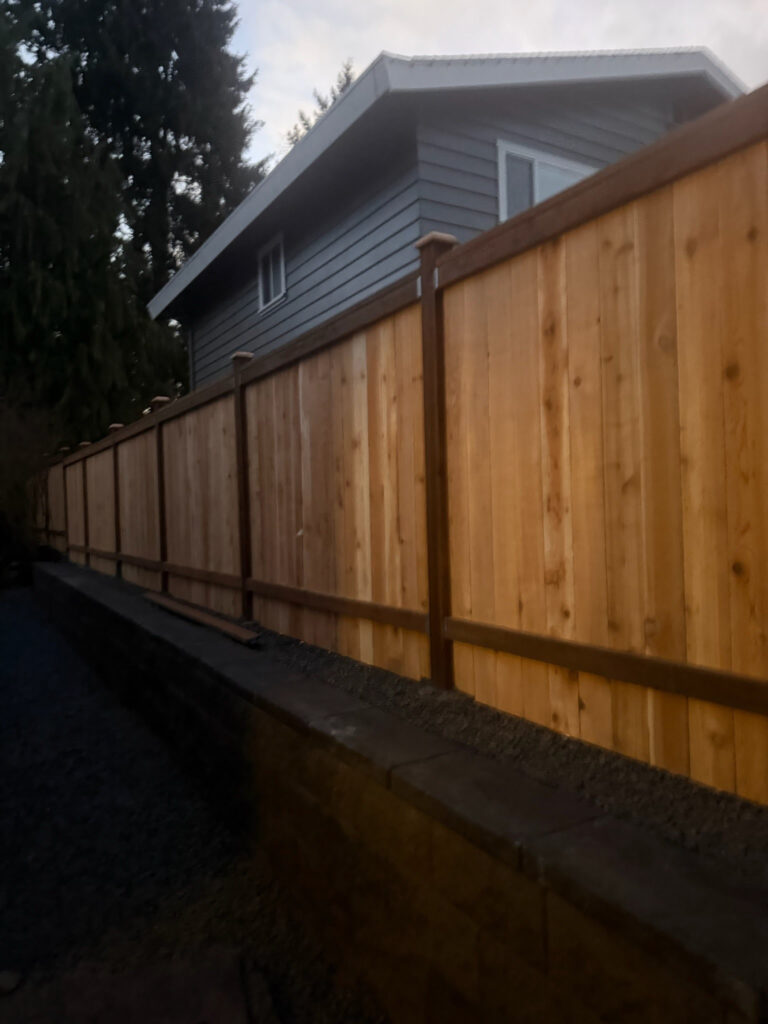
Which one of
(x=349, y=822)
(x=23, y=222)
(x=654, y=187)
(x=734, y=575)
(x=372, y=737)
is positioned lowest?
(x=349, y=822)

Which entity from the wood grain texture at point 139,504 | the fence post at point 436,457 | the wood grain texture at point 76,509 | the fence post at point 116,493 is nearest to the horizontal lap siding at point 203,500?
the wood grain texture at point 139,504

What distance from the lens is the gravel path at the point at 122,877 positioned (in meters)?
2.62

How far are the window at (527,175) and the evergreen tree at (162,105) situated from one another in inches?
690

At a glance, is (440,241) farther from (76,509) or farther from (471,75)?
(76,509)

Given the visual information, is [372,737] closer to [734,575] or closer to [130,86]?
[734,575]

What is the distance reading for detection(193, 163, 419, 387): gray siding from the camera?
737 centimetres

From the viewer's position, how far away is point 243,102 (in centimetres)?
2648

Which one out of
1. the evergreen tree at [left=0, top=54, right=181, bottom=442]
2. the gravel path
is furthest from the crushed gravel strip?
the evergreen tree at [left=0, top=54, right=181, bottom=442]

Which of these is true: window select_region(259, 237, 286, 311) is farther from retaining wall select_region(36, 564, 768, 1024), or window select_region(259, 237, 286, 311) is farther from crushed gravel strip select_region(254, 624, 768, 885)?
crushed gravel strip select_region(254, 624, 768, 885)

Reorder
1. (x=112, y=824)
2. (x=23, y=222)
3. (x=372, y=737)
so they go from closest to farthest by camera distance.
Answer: (x=372, y=737), (x=112, y=824), (x=23, y=222)

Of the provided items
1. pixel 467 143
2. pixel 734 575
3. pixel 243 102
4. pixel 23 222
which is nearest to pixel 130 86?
pixel 243 102

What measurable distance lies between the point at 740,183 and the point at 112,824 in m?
3.67

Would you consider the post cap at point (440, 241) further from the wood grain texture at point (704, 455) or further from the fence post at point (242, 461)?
the fence post at point (242, 461)

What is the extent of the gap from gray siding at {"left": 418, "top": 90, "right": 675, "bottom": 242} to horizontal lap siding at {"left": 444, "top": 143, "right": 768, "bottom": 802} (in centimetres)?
485
